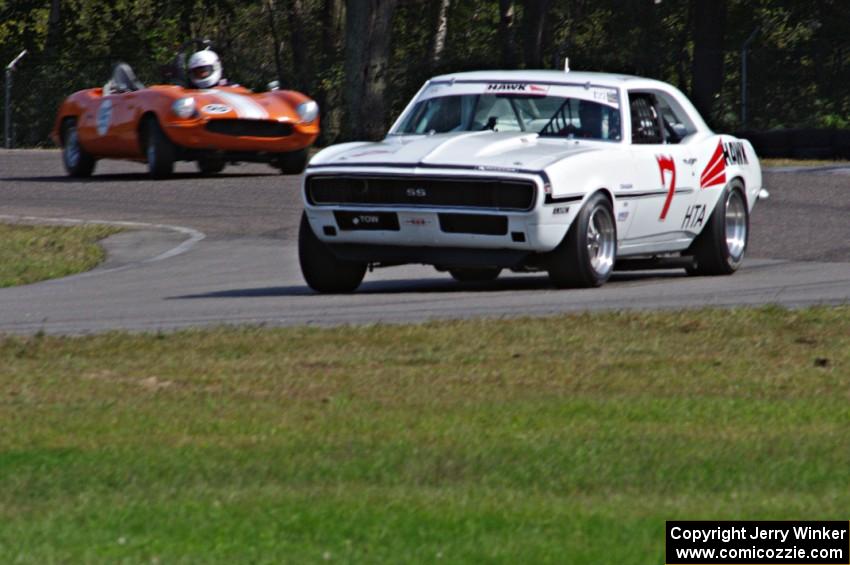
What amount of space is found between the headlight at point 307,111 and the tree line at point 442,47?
9.29 metres

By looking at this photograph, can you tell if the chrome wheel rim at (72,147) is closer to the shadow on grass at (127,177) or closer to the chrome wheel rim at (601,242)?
the shadow on grass at (127,177)

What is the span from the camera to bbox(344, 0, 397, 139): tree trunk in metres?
31.8

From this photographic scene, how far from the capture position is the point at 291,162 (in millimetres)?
22609

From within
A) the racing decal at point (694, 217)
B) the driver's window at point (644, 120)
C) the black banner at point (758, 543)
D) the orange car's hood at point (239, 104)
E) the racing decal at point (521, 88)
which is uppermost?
the black banner at point (758, 543)

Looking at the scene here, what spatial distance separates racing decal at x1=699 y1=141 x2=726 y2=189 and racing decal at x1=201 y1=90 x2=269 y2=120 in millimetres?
9088

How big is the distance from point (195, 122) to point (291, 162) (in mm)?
1763

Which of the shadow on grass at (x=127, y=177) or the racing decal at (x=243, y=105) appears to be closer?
the racing decal at (x=243, y=105)

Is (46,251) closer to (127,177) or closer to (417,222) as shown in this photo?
(417,222)

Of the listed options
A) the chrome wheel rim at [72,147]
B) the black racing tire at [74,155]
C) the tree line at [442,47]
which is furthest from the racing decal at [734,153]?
the tree line at [442,47]

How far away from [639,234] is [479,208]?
158 centimetres

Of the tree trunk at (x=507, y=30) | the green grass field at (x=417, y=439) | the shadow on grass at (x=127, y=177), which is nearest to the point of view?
the green grass field at (x=417, y=439)

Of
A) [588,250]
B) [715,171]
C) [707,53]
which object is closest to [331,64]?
[707,53]

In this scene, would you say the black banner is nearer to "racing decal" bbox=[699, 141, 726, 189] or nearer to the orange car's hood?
"racing decal" bbox=[699, 141, 726, 189]

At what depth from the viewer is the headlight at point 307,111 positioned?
21859 mm
